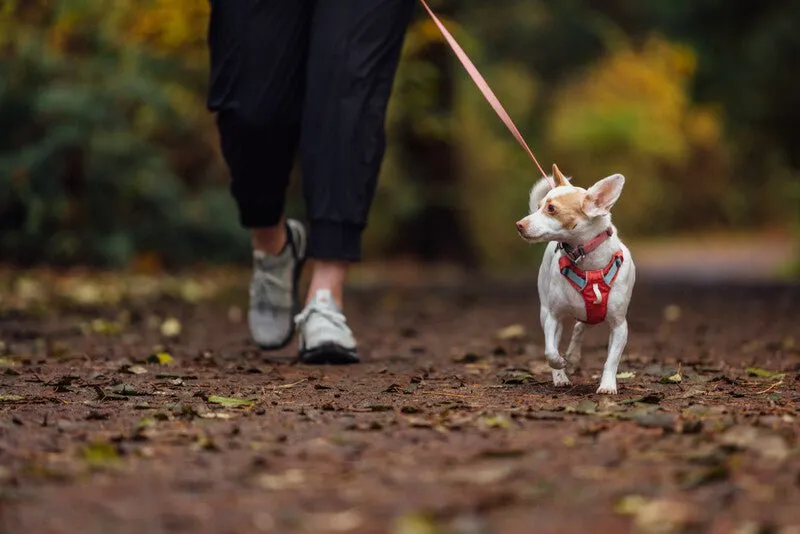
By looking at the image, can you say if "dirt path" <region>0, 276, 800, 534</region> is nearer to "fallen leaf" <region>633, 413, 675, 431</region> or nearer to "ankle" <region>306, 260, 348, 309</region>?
"fallen leaf" <region>633, 413, 675, 431</region>

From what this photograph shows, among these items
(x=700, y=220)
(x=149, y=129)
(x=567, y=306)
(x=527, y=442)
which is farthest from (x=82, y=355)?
(x=700, y=220)

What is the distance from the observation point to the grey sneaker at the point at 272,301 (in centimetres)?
544

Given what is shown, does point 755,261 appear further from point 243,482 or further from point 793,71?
point 243,482

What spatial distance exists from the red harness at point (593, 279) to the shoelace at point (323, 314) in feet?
3.83

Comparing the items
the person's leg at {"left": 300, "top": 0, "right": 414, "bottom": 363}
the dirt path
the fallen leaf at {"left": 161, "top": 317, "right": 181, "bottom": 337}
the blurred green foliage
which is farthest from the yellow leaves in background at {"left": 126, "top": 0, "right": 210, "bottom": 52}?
the person's leg at {"left": 300, "top": 0, "right": 414, "bottom": 363}

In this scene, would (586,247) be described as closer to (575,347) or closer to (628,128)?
(575,347)

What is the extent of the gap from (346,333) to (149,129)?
8.56 meters

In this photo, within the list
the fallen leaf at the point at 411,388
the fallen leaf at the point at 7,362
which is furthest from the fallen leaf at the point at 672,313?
the fallen leaf at the point at 7,362

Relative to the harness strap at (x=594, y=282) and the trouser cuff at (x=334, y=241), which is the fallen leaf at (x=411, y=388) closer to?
the harness strap at (x=594, y=282)

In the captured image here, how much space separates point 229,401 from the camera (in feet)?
12.4

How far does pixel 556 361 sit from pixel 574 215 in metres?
0.49

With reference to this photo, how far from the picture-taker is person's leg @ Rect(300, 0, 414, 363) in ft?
15.9

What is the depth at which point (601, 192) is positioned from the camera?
12.6 feet

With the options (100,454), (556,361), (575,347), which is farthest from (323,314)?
(100,454)
